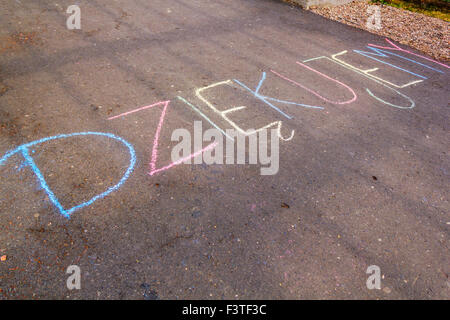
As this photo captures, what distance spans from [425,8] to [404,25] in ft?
7.84

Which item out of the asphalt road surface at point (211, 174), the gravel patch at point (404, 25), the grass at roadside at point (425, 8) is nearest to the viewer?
the asphalt road surface at point (211, 174)

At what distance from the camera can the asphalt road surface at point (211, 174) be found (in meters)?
2.72

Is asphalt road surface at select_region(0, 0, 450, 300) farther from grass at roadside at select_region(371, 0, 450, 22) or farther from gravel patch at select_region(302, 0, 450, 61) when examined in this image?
grass at roadside at select_region(371, 0, 450, 22)

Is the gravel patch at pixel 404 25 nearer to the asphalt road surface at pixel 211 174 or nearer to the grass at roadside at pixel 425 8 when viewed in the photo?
the grass at roadside at pixel 425 8

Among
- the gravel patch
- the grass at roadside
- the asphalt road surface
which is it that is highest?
the grass at roadside

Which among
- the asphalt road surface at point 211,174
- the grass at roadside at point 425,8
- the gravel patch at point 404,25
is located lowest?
the asphalt road surface at point 211,174

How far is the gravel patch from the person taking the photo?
750 cm

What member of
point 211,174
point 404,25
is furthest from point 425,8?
point 211,174

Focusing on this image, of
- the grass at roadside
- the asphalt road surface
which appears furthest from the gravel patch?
the asphalt road surface

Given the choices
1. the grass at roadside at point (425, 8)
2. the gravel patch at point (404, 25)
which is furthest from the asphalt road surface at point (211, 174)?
the grass at roadside at point (425, 8)

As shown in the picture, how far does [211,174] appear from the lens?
12.0 ft

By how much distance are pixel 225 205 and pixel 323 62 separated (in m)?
4.43

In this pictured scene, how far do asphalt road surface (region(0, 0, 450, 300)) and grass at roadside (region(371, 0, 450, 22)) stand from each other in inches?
164

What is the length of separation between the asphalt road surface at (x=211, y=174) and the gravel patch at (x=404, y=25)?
47.1 inches
